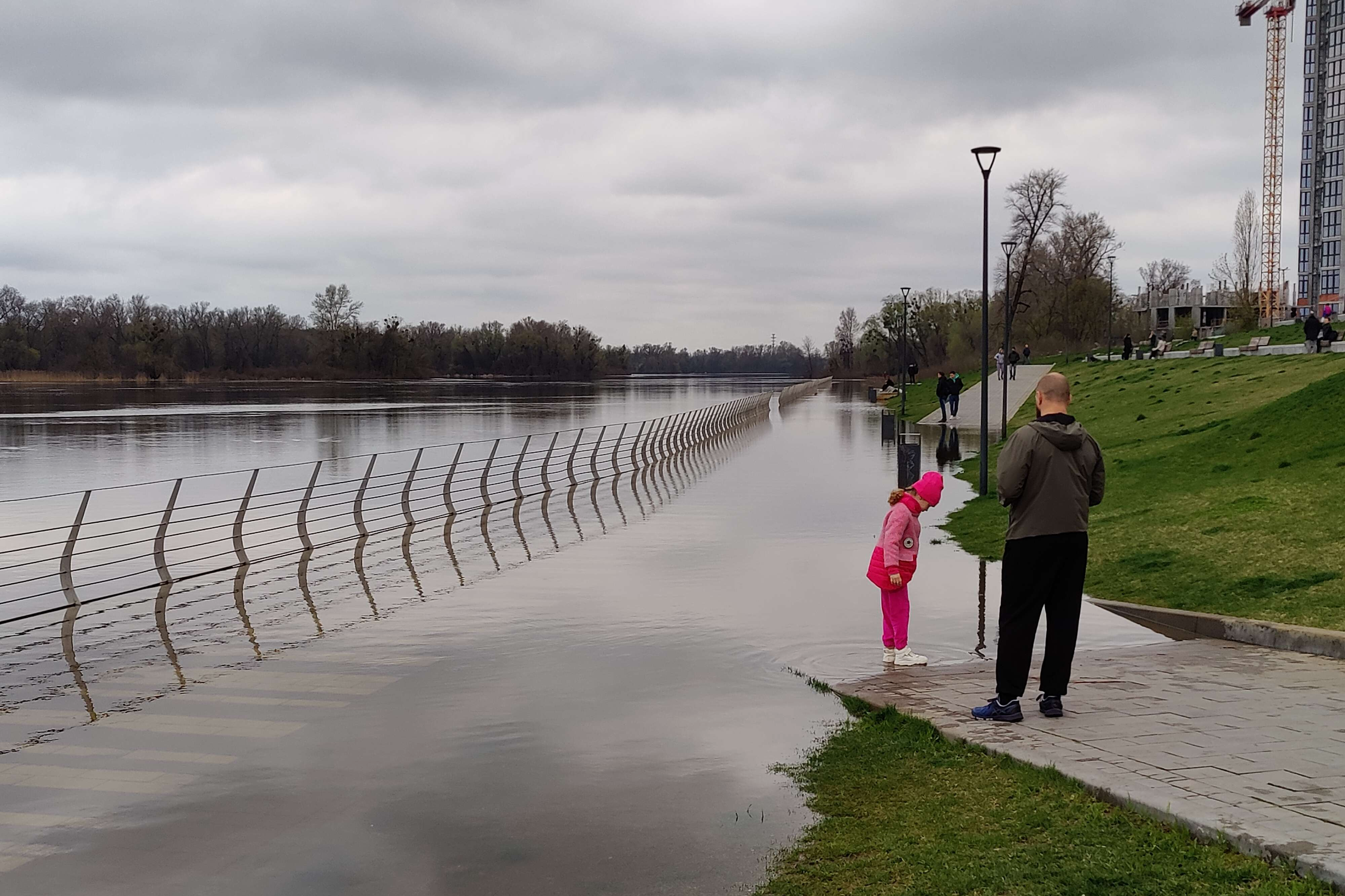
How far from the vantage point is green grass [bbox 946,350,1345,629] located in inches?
435

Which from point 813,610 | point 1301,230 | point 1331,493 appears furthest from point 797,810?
point 1301,230

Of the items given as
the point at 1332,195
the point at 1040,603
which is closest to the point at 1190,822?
the point at 1040,603

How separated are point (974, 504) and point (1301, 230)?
117994 millimetres

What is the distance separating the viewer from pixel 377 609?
39.1 ft

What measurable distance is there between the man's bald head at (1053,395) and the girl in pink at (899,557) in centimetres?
187

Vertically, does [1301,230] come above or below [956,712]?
above

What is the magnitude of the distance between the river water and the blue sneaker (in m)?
0.95

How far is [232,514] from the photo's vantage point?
1923 cm

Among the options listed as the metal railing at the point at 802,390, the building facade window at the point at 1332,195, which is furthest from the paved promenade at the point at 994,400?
the building facade window at the point at 1332,195

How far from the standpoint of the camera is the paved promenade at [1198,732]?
5121 millimetres

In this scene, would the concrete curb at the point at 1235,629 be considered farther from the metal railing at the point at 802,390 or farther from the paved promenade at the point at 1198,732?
the metal railing at the point at 802,390

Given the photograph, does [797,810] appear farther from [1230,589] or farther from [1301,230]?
[1301,230]

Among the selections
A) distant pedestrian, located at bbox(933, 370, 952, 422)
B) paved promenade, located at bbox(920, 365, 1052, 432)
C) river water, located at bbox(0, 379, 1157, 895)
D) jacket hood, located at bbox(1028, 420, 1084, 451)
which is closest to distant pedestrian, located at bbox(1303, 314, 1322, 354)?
paved promenade, located at bbox(920, 365, 1052, 432)

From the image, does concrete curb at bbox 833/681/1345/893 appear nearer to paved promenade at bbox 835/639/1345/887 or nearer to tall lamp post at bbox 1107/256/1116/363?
paved promenade at bbox 835/639/1345/887
